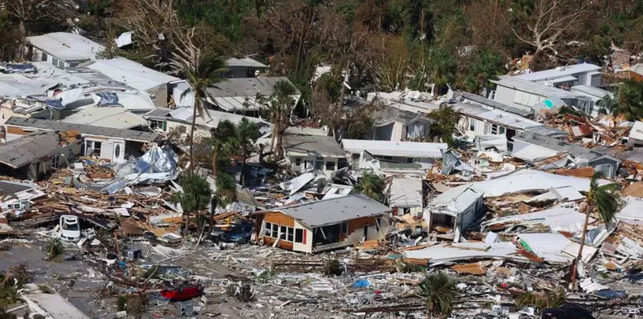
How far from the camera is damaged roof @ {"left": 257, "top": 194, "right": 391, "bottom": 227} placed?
32.0 metres

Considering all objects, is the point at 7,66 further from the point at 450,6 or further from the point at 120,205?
the point at 450,6

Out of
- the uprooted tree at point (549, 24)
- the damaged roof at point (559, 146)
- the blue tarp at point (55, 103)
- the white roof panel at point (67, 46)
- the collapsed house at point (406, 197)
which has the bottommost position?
the collapsed house at point (406, 197)

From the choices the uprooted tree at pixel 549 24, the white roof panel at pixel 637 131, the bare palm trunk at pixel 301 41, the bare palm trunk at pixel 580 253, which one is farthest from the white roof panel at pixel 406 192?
the uprooted tree at pixel 549 24

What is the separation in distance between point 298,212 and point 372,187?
3.55 meters

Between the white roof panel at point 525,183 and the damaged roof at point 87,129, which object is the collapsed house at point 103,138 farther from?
the white roof panel at point 525,183

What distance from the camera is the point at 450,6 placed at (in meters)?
67.4

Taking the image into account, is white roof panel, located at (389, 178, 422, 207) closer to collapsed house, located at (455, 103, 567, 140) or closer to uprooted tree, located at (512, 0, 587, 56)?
collapsed house, located at (455, 103, 567, 140)

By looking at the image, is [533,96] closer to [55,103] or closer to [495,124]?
[495,124]

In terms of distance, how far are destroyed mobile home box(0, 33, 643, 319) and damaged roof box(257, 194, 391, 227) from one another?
0.23ft

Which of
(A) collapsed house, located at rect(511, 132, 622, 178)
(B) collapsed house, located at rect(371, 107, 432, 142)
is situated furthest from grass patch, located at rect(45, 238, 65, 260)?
(A) collapsed house, located at rect(511, 132, 622, 178)

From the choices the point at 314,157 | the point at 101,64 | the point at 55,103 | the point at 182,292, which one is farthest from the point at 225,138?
the point at 101,64

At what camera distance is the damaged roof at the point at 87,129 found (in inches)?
1527

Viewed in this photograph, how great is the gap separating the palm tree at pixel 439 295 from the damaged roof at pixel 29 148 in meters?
14.8

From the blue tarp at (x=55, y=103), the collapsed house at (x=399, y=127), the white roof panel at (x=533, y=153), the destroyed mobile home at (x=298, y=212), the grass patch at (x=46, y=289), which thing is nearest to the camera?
the grass patch at (x=46, y=289)
